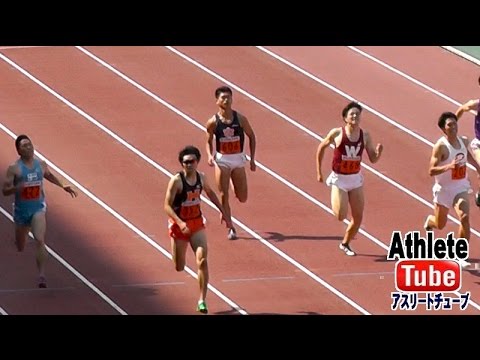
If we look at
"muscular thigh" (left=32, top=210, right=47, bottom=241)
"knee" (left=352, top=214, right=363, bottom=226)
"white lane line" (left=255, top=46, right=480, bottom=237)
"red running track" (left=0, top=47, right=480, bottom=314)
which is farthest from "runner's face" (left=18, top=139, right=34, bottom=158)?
"white lane line" (left=255, top=46, right=480, bottom=237)

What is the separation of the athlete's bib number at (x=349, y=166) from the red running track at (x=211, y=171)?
112 cm

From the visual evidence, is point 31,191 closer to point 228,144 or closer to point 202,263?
point 202,263

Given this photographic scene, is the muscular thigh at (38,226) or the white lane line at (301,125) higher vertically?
the muscular thigh at (38,226)

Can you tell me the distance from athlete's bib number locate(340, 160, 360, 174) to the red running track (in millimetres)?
1116

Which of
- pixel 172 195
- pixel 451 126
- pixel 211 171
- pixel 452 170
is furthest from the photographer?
pixel 211 171

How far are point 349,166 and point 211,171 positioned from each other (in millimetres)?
3273

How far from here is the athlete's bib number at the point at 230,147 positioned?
20328 millimetres

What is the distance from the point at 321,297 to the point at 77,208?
3.71 m

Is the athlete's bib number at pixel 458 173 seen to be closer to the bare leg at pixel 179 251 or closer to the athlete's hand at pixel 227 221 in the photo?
the athlete's hand at pixel 227 221

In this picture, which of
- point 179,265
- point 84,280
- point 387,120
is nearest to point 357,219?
point 179,265

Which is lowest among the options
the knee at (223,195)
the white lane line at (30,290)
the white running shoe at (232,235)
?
the white lane line at (30,290)

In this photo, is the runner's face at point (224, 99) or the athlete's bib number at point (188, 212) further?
the runner's face at point (224, 99)

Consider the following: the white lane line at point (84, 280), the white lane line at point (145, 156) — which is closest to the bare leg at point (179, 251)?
the white lane line at point (84, 280)

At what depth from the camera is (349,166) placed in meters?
19.8
